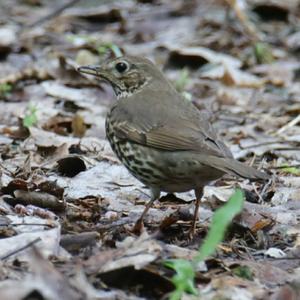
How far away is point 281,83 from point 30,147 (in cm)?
418

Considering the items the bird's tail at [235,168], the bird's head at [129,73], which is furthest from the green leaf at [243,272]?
the bird's head at [129,73]

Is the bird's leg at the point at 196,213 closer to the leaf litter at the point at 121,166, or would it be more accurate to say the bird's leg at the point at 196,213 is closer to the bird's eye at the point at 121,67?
the leaf litter at the point at 121,166

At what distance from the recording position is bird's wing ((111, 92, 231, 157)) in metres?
5.20

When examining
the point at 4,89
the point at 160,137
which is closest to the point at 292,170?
the point at 160,137

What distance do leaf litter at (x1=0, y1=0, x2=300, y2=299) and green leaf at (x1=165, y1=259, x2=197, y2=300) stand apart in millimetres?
49

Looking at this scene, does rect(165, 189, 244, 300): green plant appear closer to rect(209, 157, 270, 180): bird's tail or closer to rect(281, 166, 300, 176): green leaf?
rect(209, 157, 270, 180): bird's tail

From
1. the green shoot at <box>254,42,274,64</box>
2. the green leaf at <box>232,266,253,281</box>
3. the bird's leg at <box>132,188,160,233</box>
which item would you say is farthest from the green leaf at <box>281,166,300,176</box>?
the green shoot at <box>254,42,274,64</box>

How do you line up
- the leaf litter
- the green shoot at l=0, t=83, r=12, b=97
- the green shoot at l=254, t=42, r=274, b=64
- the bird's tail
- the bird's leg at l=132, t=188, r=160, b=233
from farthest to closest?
1. the green shoot at l=254, t=42, r=274, b=64
2. the green shoot at l=0, t=83, r=12, b=97
3. the bird's leg at l=132, t=188, r=160, b=233
4. the bird's tail
5. the leaf litter

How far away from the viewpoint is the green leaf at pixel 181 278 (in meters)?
3.56

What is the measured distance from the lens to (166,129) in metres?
5.43

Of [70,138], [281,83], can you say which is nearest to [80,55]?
[281,83]

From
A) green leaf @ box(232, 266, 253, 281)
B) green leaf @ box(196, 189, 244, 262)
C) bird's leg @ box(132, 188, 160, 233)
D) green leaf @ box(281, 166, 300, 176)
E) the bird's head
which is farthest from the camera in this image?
green leaf @ box(281, 166, 300, 176)

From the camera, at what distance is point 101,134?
25.1 feet

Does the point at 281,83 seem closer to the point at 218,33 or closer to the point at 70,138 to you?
the point at 218,33
